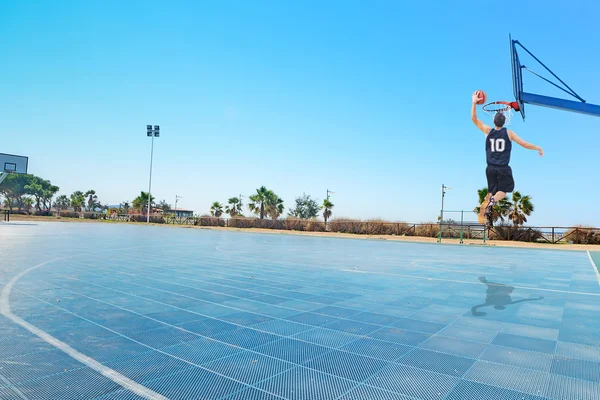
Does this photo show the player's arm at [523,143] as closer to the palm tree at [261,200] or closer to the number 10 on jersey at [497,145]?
the number 10 on jersey at [497,145]

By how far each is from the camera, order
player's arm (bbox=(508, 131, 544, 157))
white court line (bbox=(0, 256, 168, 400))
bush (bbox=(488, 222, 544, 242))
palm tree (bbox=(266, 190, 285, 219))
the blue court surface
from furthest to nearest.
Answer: palm tree (bbox=(266, 190, 285, 219))
bush (bbox=(488, 222, 544, 242))
player's arm (bbox=(508, 131, 544, 157))
the blue court surface
white court line (bbox=(0, 256, 168, 400))

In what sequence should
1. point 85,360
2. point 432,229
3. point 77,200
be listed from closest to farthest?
point 85,360, point 432,229, point 77,200

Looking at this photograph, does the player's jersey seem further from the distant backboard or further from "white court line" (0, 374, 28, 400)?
the distant backboard

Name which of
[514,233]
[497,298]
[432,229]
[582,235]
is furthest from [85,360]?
[582,235]

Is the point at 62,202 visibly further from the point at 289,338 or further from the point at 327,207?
the point at 289,338

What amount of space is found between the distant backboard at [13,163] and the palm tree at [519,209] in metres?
45.3

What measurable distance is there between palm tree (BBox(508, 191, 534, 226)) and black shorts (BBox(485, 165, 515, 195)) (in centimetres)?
1988

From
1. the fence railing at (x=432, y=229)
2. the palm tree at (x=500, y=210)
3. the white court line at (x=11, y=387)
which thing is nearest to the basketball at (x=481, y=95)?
the fence railing at (x=432, y=229)

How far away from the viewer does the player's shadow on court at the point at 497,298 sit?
20.4ft

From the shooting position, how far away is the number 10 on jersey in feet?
43.7

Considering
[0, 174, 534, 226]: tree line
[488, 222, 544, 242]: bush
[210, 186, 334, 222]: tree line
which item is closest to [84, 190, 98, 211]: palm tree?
[0, 174, 534, 226]: tree line

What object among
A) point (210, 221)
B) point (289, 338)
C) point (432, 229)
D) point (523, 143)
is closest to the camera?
point (289, 338)

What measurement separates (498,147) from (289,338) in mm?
11790

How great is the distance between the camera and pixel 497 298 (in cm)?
706
